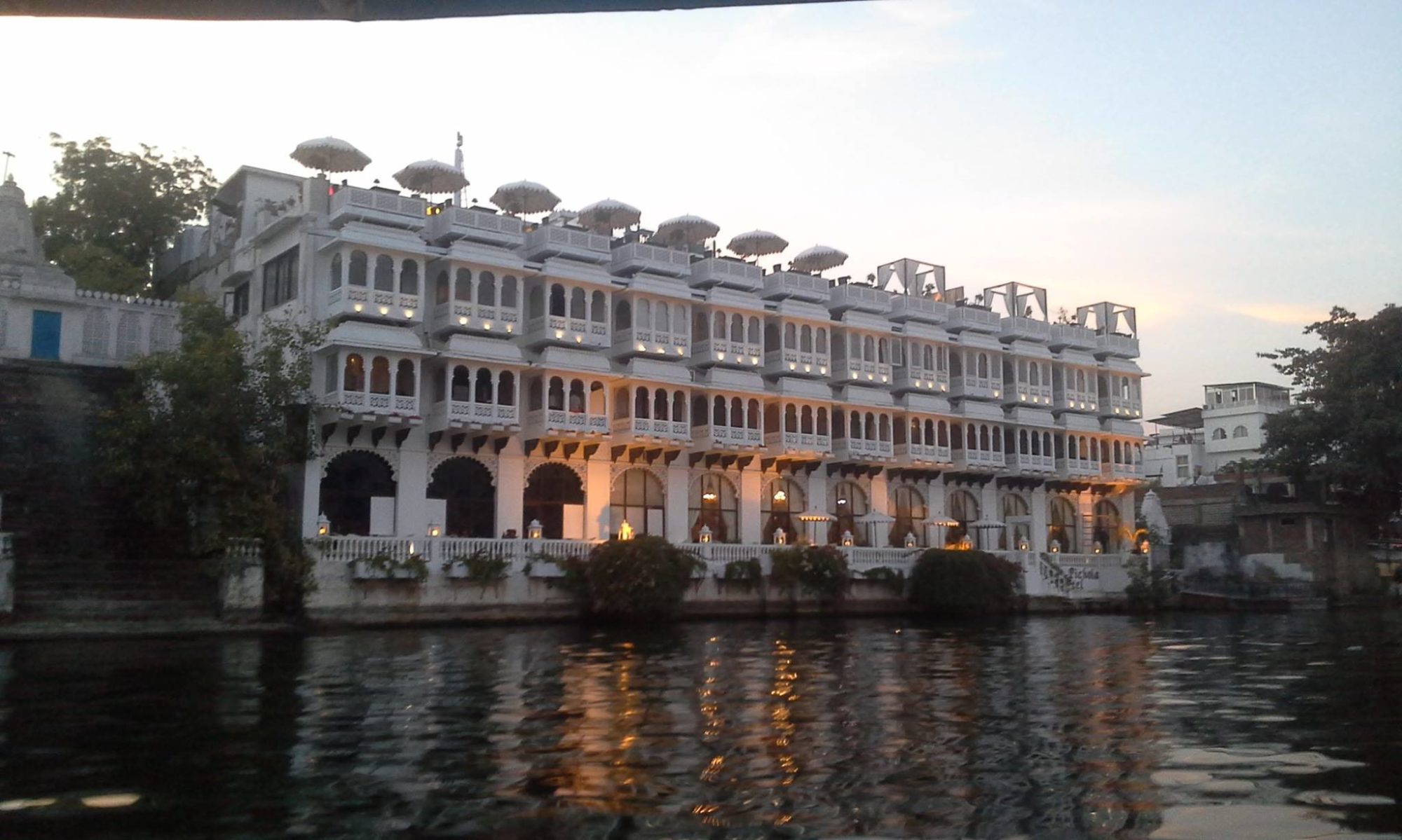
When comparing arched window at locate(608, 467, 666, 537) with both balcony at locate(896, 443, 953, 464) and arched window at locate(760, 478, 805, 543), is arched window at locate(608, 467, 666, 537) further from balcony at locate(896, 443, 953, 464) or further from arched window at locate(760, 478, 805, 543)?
balcony at locate(896, 443, 953, 464)

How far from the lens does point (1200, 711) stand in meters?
14.0

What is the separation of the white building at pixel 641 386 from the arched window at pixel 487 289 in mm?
128

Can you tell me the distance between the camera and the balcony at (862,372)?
55.5 metres

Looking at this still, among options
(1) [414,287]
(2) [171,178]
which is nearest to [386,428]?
(1) [414,287]

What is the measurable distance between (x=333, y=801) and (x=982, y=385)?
5553 cm

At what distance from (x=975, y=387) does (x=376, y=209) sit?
31.8 metres

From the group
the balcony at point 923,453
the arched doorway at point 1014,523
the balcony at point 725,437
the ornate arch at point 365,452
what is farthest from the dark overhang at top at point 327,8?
the arched doorway at point 1014,523

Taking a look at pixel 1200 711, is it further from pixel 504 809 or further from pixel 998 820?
pixel 504 809

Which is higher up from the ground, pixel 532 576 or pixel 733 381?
pixel 733 381

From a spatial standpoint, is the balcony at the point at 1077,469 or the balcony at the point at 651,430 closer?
the balcony at the point at 651,430

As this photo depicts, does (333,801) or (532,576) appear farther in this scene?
(532,576)

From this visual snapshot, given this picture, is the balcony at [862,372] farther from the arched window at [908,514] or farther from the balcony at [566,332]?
the balcony at [566,332]

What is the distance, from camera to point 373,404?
39.8 m

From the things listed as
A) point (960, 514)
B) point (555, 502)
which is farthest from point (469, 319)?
point (960, 514)
